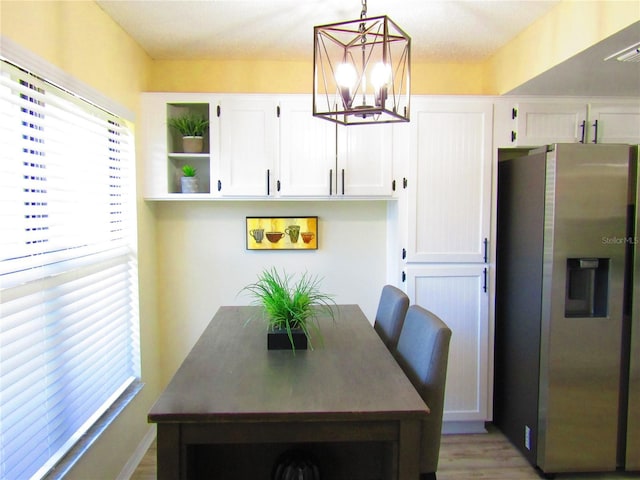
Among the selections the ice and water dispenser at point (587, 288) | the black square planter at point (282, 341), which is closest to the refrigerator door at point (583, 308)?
the ice and water dispenser at point (587, 288)

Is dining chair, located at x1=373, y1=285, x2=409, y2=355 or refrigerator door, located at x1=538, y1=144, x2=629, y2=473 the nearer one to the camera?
dining chair, located at x1=373, y1=285, x2=409, y2=355

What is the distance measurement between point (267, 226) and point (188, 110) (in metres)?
0.96

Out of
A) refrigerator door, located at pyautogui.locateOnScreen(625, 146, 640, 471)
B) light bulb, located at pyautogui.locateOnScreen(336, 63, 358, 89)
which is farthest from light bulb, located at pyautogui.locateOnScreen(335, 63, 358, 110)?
refrigerator door, located at pyautogui.locateOnScreen(625, 146, 640, 471)

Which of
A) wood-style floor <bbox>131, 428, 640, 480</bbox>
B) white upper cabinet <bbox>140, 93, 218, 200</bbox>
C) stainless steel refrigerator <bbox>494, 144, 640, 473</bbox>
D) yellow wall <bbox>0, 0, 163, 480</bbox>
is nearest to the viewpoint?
yellow wall <bbox>0, 0, 163, 480</bbox>

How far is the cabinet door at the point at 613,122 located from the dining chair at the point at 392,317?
5.69 feet

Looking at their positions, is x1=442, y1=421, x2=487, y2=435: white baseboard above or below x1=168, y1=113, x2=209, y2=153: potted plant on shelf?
below

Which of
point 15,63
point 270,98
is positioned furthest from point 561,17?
point 15,63

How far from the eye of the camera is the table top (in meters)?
1.24

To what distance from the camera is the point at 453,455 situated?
8.31 ft

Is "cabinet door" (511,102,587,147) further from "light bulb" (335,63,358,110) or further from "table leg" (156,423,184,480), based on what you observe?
"table leg" (156,423,184,480)

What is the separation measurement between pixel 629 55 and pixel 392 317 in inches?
66.1

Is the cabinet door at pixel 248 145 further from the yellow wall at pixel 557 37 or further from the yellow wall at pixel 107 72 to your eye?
the yellow wall at pixel 557 37

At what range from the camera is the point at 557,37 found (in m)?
2.08

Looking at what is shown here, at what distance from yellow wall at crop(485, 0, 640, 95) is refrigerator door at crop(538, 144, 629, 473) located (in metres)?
0.50
